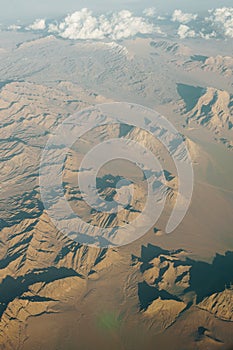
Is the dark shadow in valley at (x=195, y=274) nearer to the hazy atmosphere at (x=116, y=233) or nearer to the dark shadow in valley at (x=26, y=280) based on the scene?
the hazy atmosphere at (x=116, y=233)

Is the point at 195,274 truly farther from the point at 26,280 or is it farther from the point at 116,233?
the point at 26,280

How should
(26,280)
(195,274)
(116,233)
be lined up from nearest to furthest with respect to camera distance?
(26,280) < (195,274) < (116,233)

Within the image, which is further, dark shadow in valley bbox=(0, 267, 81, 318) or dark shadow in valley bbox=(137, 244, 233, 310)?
dark shadow in valley bbox=(137, 244, 233, 310)

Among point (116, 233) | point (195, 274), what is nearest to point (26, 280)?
point (116, 233)

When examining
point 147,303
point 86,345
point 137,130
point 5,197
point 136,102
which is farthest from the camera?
point 136,102

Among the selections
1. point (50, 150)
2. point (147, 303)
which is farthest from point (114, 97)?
point (147, 303)

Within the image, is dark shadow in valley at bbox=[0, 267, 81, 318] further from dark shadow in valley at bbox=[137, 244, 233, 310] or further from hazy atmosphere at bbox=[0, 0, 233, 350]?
dark shadow in valley at bbox=[137, 244, 233, 310]

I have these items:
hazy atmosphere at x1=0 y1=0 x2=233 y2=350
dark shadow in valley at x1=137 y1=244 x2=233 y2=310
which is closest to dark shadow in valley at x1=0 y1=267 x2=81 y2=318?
hazy atmosphere at x1=0 y1=0 x2=233 y2=350

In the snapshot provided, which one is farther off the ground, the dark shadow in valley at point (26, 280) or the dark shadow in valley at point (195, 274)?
the dark shadow in valley at point (195, 274)

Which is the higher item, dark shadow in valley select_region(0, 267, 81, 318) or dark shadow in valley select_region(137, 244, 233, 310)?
dark shadow in valley select_region(137, 244, 233, 310)

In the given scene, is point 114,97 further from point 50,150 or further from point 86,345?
point 86,345

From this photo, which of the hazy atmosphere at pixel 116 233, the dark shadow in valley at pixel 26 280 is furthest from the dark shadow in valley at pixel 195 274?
the dark shadow in valley at pixel 26 280
